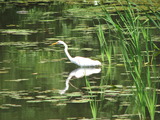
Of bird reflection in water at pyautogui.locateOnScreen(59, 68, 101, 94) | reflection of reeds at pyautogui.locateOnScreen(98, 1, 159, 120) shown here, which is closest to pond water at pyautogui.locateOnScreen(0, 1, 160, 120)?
bird reflection in water at pyautogui.locateOnScreen(59, 68, 101, 94)

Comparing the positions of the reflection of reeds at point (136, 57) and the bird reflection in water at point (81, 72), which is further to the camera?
the bird reflection in water at point (81, 72)

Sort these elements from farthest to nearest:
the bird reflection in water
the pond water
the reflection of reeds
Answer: the bird reflection in water
the pond water
the reflection of reeds

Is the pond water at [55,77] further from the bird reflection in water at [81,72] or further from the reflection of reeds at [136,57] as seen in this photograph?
the reflection of reeds at [136,57]

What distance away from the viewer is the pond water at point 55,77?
→ 575cm

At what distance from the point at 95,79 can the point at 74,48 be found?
9.14ft

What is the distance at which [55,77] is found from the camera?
7.69 m

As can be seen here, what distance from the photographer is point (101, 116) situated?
553 centimetres

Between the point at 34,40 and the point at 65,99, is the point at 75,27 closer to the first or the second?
the point at 34,40

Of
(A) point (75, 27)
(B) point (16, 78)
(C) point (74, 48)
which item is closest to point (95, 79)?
(B) point (16, 78)

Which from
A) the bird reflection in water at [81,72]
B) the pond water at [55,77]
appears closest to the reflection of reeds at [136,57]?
the pond water at [55,77]

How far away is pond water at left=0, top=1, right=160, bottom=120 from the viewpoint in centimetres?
575

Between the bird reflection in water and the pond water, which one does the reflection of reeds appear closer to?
the pond water

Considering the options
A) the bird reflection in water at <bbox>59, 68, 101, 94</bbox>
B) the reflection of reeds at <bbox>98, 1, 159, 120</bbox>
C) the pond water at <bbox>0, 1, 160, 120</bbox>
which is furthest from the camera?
the bird reflection in water at <bbox>59, 68, 101, 94</bbox>

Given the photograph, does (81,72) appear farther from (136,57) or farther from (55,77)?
(136,57)
